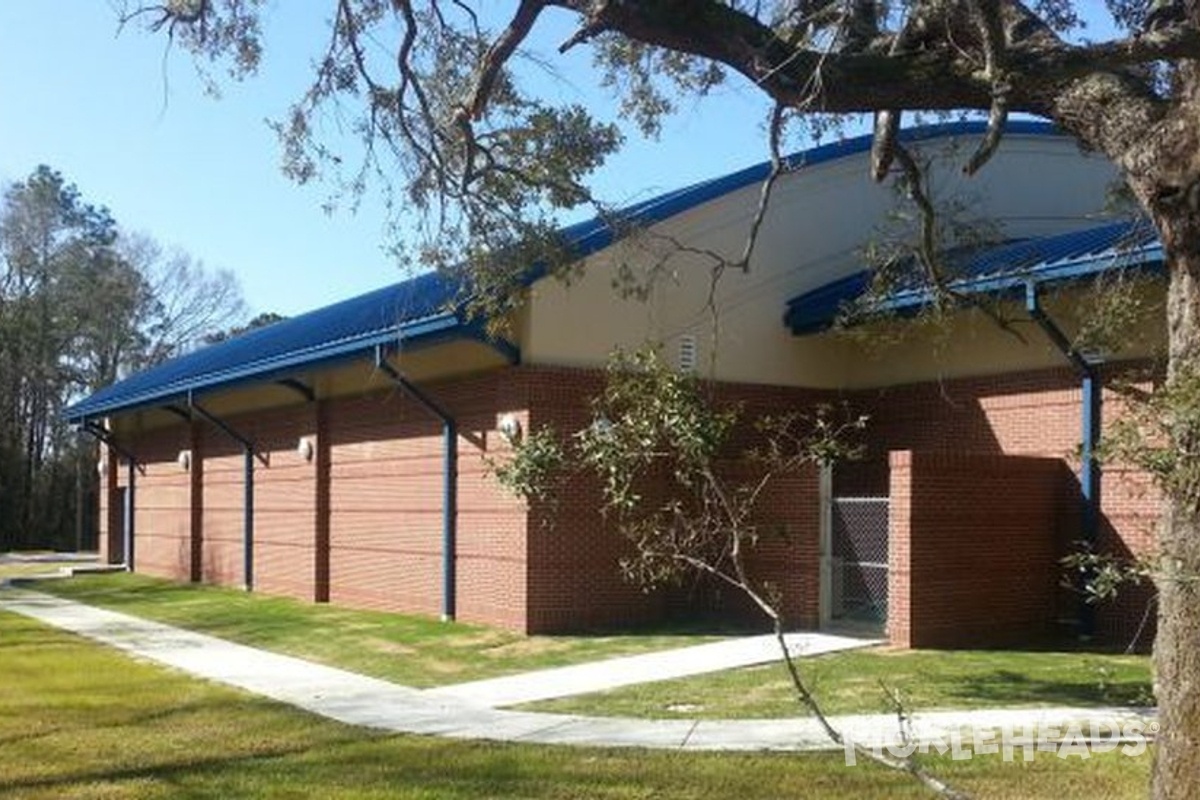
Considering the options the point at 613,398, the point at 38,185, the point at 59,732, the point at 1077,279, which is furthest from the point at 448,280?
the point at 38,185

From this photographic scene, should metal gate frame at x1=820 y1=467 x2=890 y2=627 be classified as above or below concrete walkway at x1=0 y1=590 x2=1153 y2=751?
above

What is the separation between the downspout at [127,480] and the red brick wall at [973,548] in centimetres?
2631

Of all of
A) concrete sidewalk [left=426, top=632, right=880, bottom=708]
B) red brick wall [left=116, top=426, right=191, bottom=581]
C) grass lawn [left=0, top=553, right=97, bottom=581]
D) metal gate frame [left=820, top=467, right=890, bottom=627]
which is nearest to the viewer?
concrete sidewalk [left=426, top=632, right=880, bottom=708]

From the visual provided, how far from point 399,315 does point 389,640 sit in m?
4.24

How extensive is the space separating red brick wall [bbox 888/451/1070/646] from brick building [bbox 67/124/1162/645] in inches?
1.2

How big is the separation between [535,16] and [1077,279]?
8466mm

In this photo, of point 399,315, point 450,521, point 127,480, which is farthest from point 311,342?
point 127,480

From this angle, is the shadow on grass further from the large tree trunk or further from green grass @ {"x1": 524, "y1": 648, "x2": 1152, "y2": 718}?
the large tree trunk

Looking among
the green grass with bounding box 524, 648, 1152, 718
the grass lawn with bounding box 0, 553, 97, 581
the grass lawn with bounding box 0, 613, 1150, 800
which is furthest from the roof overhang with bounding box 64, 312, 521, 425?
the grass lawn with bounding box 0, 553, 97, 581

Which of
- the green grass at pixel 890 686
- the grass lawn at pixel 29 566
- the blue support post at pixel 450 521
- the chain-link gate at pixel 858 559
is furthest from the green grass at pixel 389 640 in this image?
the grass lawn at pixel 29 566

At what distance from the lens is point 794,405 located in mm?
19969

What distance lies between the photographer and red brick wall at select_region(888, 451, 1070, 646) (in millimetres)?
15133

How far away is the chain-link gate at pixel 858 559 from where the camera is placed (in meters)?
16.7

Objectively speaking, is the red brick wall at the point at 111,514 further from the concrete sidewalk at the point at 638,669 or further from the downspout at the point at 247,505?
the concrete sidewalk at the point at 638,669
